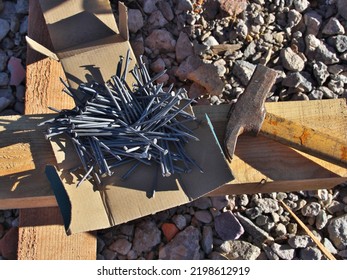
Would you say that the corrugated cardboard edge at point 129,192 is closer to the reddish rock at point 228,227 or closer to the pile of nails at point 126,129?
the pile of nails at point 126,129

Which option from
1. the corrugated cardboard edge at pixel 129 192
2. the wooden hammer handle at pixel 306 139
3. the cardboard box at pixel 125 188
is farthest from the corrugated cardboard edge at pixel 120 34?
the wooden hammer handle at pixel 306 139

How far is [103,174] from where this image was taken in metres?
1.81

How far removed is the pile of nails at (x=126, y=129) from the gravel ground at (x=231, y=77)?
677 millimetres

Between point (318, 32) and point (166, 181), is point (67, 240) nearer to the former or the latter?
point (166, 181)

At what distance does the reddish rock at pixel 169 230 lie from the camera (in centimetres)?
244

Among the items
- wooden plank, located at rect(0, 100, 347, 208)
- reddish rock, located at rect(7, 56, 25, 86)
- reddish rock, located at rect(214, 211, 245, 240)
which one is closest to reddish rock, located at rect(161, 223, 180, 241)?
reddish rock, located at rect(214, 211, 245, 240)

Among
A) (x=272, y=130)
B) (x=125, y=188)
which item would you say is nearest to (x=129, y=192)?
(x=125, y=188)

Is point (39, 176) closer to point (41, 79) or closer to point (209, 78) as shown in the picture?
point (41, 79)

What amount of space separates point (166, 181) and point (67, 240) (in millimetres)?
777

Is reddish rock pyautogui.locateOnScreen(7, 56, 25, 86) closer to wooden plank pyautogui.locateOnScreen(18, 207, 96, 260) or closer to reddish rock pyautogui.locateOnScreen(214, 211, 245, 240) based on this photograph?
wooden plank pyautogui.locateOnScreen(18, 207, 96, 260)

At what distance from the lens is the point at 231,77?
268cm

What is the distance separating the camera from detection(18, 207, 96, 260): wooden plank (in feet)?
7.57

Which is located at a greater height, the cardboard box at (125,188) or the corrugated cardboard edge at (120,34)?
the corrugated cardboard edge at (120,34)

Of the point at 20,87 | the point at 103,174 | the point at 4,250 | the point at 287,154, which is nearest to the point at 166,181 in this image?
the point at 103,174
